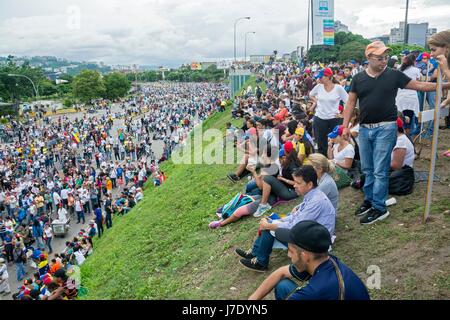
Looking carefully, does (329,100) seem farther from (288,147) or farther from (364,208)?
(364,208)

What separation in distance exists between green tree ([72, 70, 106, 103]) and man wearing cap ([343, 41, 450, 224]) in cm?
7914

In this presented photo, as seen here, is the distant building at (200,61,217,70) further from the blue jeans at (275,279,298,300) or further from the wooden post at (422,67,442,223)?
the blue jeans at (275,279,298,300)

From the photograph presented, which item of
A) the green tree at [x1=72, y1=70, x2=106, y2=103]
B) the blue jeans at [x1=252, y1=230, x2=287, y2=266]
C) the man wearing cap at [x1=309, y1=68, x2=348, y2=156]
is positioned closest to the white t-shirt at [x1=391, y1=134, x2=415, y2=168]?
the man wearing cap at [x1=309, y1=68, x2=348, y2=156]

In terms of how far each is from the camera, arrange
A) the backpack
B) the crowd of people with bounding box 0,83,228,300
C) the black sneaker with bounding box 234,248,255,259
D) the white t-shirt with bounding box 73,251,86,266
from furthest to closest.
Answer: the crowd of people with bounding box 0,83,228,300 → the white t-shirt with bounding box 73,251,86,266 → the backpack → the black sneaker with bounding box 234,248,255,259

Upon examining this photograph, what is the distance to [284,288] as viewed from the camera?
332 cm

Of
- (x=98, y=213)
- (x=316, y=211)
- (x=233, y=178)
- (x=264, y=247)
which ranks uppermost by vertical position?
(x=316, y=211)

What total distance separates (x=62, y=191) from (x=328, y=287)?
19048 mm

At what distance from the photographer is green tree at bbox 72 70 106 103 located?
76688 mm

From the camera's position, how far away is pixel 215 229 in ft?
25.3

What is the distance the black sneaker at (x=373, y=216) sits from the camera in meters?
5.28

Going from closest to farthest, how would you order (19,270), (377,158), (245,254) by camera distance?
(377,158), (245,254), (19,270)

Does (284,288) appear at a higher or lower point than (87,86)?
lower

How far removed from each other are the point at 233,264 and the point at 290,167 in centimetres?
209

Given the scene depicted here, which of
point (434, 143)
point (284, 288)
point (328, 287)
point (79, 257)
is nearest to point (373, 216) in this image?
point (434, 143)
